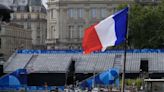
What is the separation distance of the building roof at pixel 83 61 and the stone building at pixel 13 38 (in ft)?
220

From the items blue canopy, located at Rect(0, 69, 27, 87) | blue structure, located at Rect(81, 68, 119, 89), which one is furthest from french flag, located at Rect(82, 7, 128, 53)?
blue canopy, located at Rect(0, 69, 27, 87)

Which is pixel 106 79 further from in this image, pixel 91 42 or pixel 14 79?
pixel 91 42

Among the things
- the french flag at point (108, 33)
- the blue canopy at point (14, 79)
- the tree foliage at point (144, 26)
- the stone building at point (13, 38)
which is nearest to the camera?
the french flag at point (108, 33)

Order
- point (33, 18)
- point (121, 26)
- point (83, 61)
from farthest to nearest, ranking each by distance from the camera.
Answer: point (33, 18)
point (83, 61)
point (121, 26)

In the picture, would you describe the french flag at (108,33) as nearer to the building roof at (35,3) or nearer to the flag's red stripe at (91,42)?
the flag's red stripe at (91,42)

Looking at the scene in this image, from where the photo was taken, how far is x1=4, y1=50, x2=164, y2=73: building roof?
62.8 m

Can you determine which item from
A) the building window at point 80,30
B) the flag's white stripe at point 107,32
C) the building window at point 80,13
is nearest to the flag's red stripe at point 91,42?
the flag's white stripe at point 107,32

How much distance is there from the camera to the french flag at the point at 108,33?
65.9 feet

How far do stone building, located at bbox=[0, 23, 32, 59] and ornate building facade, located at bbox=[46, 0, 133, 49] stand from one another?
1682 centimetres

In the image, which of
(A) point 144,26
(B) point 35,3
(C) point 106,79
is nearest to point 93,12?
(A) point 144,26

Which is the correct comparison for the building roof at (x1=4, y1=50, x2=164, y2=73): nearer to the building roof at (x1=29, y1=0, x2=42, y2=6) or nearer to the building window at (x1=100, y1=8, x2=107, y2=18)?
the building window at (x1=100, y1=8, x2=107, y2=18)

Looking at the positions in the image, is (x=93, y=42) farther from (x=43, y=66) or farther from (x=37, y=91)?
(x=43, y=66)

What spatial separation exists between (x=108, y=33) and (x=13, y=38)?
131841 millimetres

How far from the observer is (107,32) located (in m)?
20.6
